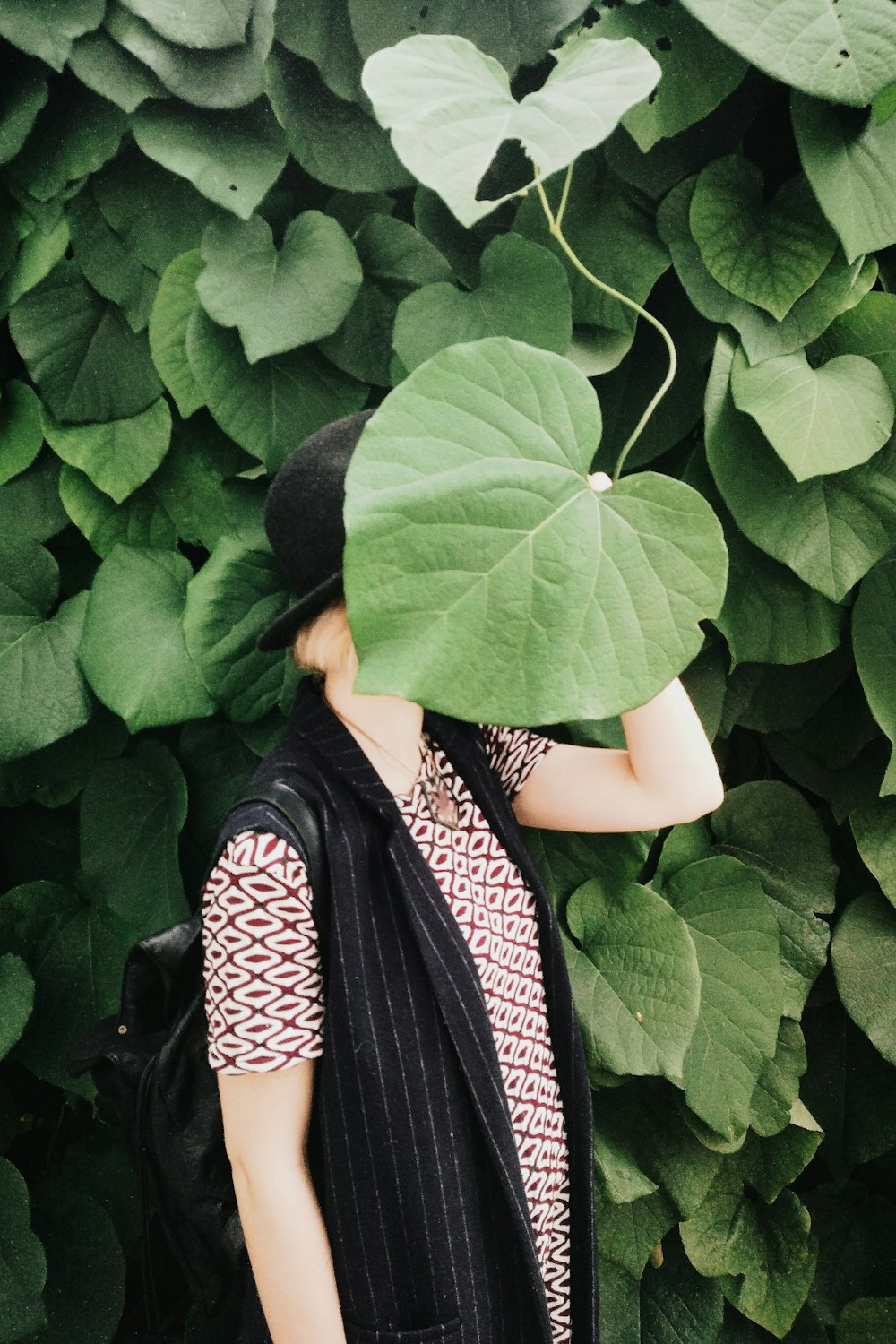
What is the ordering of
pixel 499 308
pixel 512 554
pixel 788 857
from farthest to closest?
pixel 788 857, pixel 499 308, pixel 512 554

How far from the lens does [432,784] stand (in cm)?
77

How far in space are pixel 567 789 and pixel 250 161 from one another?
628mm

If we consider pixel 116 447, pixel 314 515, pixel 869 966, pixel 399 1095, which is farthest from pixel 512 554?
pixel 869 966

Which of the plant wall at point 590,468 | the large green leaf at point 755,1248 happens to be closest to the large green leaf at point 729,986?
the plant wall at point 590,468

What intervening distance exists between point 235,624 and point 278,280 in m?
0.31

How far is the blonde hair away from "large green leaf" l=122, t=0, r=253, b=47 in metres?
0.52

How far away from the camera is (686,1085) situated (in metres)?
1.01

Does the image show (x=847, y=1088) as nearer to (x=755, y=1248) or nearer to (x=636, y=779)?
(x=755, y=1248)

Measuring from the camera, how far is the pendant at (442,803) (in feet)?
2.46

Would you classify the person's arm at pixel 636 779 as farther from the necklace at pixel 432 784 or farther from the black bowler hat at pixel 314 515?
the black bowler hat at pixel 314 515

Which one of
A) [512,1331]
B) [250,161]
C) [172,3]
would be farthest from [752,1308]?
[172,3]

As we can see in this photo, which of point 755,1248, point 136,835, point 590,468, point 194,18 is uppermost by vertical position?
point 194,18

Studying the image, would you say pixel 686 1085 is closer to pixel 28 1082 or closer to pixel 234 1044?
pixel 234 1044

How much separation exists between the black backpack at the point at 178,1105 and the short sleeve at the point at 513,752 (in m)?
0.28
